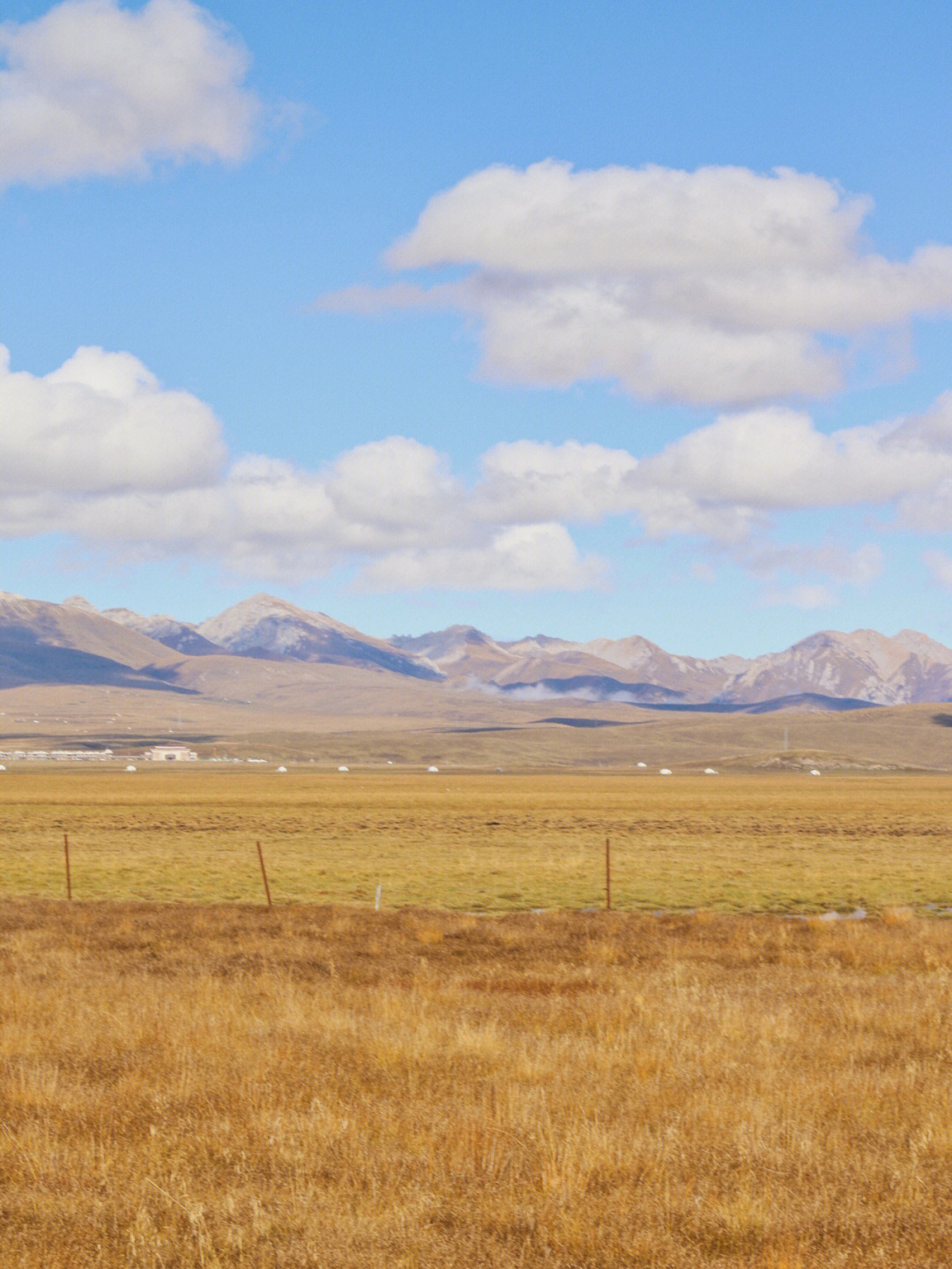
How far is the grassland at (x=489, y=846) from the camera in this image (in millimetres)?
36625

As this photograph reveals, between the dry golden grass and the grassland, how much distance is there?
17.0 meters

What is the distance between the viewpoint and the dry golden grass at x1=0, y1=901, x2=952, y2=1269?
25.1 ft

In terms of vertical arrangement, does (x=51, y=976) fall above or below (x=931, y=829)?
above

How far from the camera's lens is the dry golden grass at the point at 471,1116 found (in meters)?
7.66

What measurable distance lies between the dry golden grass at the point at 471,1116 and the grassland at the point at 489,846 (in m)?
17.0

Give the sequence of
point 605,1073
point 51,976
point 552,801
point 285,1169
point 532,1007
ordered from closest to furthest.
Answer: point 285,1169
point 605,1073
point 532,1007
point 51,976
point 552,801

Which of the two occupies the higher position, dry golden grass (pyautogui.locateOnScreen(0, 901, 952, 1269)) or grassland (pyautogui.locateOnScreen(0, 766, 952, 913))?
dry golden grass (pyautogui.locateOnScreen(0, 901, 952, 1269))

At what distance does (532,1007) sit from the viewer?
51.6 feet

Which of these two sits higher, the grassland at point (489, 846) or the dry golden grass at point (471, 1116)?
the dry golden grass at point (471, 1116)

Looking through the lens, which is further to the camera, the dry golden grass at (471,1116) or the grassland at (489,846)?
the grassland at (489,846)

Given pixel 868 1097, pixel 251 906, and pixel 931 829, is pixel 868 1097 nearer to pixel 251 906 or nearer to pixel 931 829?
pixel 251 906

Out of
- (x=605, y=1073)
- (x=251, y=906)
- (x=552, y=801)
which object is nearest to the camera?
(x=605, y=1073)

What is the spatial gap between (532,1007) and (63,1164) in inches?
306

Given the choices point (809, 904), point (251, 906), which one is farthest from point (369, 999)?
point (809, 904)
